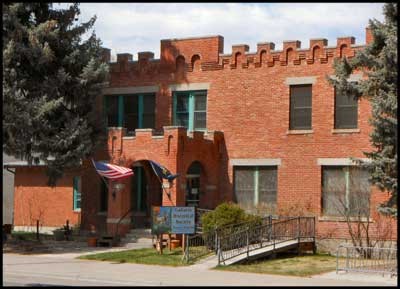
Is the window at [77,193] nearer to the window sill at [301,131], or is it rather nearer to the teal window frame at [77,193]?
the teal window frame at [77,193]

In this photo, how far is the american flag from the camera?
29.8 metres

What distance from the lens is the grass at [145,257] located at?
24.8 m

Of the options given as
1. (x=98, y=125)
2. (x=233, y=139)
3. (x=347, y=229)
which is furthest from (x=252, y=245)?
(x=98, y=125)

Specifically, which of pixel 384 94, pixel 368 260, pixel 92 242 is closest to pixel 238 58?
pixel 92 242

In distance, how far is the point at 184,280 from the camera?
2023 centimetres

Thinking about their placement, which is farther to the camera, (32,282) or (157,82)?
(157,82)

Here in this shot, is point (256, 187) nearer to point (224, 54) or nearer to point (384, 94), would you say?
point (224, 54)

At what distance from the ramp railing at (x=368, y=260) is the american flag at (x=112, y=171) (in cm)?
906

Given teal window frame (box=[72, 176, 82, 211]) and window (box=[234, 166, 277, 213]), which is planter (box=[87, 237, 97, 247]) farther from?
window (box=[234, 166, 277, 213])

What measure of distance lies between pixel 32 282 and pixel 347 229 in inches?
570

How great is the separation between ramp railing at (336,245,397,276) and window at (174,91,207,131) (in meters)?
8.75

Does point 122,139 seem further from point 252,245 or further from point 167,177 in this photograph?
point 252,245

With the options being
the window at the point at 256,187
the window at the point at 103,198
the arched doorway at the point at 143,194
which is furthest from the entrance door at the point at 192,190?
the window at the point at 103,198

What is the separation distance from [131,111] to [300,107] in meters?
8.30
